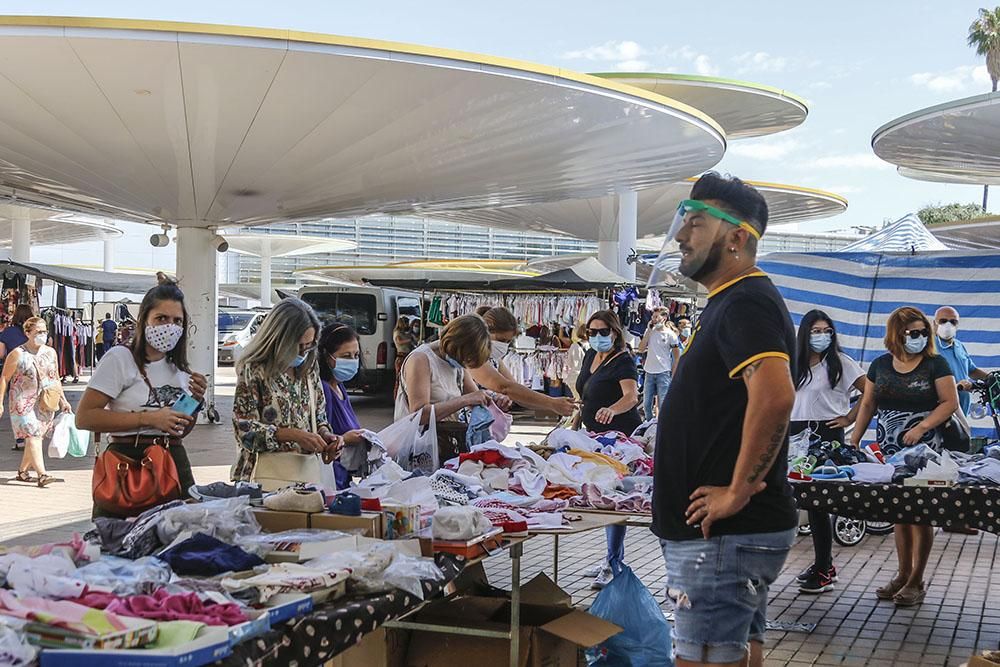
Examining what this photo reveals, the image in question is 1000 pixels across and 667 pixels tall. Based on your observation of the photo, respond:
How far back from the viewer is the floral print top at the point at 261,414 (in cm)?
495

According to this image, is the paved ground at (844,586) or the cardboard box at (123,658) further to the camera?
the paved ground at (844,586)

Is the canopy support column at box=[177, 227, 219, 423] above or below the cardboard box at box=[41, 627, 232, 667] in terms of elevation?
above

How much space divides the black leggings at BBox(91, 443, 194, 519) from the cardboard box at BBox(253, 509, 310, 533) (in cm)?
76

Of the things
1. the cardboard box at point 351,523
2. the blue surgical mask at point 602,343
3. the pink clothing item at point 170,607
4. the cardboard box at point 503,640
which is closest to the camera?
the pink clothing item at point 170,607

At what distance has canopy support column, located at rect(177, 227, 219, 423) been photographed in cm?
1683

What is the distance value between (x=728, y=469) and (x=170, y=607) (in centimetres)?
162

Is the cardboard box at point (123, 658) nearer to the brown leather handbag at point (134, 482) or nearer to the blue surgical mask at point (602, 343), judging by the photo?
the brown leather handbag at point (134, 482)

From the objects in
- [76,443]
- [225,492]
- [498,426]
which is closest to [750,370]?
[225,492]

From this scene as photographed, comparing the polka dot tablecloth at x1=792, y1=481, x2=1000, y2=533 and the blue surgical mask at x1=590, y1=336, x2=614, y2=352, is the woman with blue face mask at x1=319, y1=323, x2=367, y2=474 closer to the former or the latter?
the blue surgical mask at x1=590, y1=336, x2=614, y2=352

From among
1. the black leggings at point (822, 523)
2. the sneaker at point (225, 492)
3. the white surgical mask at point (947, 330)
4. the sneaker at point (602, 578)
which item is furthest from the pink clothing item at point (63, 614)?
the white surgical mask at point (947, 330)

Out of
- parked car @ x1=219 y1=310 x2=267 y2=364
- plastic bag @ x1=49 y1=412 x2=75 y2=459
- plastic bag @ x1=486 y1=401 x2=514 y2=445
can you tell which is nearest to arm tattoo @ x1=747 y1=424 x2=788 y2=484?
plastic bag @ x1=486 y1=401 x2=514 y2=445

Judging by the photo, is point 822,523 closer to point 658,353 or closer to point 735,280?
point 735,280

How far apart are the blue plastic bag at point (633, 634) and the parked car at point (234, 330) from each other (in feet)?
84.9

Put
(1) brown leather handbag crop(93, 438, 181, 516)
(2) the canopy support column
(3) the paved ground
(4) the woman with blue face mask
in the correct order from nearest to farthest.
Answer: (1) brown leather handbag crop(93, 438, 181, 516) → (4) the woman with blue face mask → (3) the paved ground → (2) the canopy support column
